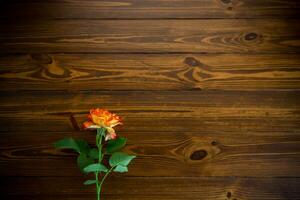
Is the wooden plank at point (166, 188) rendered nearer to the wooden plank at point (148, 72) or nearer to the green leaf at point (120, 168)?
the green leaf at point (120, 168)

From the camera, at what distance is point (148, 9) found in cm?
127

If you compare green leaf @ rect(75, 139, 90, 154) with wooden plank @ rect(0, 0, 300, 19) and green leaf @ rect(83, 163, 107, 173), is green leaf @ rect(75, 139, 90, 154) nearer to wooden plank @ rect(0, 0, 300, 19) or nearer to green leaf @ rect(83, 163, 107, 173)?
green leaf @ rect(83, 163, 107, 173)

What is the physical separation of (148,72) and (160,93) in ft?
0.27

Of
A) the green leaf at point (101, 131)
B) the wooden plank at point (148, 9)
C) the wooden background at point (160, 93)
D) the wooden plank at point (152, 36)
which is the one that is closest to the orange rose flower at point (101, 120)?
the green leaf at point (101, 131)

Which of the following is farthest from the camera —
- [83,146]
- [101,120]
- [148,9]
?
[148,9]

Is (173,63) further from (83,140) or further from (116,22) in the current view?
(83,140)

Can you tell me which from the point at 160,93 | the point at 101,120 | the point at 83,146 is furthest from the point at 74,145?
the point at 160,93

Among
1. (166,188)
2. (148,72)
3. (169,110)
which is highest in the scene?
(148,72)

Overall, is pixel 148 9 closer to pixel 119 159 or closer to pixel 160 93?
pixel 160 93

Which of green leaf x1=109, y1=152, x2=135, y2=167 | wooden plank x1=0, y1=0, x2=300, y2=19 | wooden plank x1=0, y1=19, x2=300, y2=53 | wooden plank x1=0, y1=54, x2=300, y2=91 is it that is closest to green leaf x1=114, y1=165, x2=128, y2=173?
green leaf x1=109, y1=152, x2=135, y2=167

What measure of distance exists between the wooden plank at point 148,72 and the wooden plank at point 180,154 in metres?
0.16

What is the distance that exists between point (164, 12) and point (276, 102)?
0.48 metres

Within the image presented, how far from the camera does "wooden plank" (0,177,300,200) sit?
1.21 meters

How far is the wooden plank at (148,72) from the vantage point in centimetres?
124
